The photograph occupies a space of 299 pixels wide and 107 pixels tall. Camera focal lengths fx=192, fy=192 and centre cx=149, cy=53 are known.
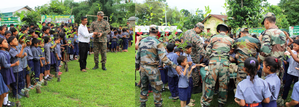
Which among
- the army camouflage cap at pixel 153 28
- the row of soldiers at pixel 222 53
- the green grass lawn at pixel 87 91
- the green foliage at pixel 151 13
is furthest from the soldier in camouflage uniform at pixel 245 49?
the green grass lawn at pixel 87 91

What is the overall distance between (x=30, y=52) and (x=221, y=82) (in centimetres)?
474

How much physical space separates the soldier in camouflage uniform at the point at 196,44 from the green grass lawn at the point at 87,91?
67.1 inches

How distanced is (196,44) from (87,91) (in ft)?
10.5

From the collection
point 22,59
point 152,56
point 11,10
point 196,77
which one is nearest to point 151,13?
point 152,56

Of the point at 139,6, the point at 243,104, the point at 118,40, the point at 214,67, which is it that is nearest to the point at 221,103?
the point at 214,67

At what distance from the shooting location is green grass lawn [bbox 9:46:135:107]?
175 inches

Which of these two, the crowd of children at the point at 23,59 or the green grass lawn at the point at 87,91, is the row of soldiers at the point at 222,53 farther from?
the crowd of children at the point at 23,59

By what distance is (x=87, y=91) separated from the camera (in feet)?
17.2

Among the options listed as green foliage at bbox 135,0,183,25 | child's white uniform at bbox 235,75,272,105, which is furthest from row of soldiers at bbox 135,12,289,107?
child's white uniform at bbox 235,75,272,105

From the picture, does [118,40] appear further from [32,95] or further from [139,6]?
[139,6]

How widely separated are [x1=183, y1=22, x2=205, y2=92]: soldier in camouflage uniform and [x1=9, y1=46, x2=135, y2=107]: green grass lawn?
1705 millimetres

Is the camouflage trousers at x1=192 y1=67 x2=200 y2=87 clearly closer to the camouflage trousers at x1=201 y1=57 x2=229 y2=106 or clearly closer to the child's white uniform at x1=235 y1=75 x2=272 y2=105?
the camouflage trousers at x1=201 y1=57 x2=229 y2=106

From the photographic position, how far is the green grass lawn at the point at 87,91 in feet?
14.5

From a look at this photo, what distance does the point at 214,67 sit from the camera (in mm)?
3900
